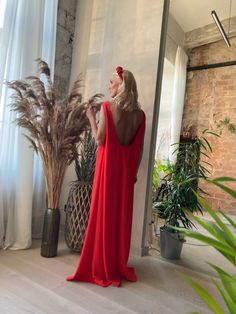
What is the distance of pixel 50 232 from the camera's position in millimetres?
2461

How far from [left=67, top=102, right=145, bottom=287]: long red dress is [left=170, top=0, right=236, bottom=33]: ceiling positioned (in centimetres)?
129

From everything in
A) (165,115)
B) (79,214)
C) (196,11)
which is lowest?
(79,214)

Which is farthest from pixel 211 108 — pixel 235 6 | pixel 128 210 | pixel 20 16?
pixel 20 16

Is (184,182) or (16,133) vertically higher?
(16,133)

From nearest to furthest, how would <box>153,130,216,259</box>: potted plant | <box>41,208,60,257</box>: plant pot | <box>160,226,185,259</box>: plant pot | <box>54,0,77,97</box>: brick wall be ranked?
<box>41,208,60,257</box>: plant pot
<box>153,130,216,259</box>: potted plant
<box>160,226,185,259</box>: plant pot
<box>54,0,77,97</box>: brick wall

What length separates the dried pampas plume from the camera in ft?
7.61

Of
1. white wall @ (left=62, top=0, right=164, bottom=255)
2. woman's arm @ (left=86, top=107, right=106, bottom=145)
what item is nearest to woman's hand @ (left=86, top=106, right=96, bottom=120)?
woman's arm @ (left=86, top=107, right=106, bottom=145)

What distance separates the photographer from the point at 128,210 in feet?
7.52

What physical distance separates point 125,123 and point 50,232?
1.17 m

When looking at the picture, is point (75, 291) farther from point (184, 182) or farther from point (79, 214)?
point (184, 182)

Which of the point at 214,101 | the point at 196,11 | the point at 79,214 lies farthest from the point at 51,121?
the point at 196,11

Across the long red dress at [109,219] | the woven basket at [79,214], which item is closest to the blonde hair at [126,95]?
the long red dress at [109,219]

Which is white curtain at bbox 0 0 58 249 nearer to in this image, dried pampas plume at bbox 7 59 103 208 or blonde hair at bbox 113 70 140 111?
dried pampas plume at bbox 7 59 103 208

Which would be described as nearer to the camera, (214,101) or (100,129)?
(100,129)
